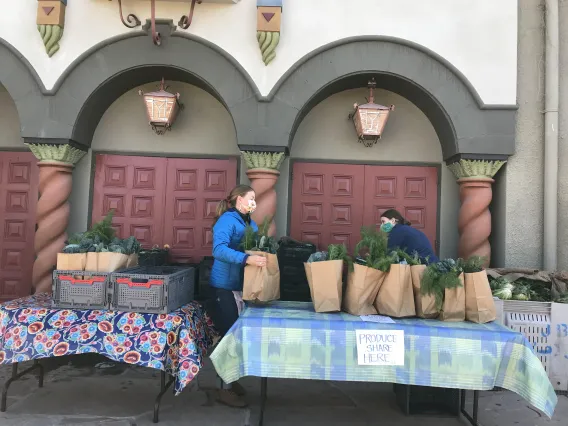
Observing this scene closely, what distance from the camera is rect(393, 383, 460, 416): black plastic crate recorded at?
4109 millimetres

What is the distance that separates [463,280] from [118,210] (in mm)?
4673

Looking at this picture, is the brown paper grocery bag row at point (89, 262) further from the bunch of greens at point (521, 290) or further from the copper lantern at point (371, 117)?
the bunch of greens at point (521, 290)

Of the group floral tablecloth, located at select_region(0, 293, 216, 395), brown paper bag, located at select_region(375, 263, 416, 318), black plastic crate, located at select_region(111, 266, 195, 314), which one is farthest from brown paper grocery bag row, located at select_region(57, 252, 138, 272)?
brown paper bag, located at select_region(375, 263, 416, 318)

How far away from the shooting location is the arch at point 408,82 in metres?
5.52

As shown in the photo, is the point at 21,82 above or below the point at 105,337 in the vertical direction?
above

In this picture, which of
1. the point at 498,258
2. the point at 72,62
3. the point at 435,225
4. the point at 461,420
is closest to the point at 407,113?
the point at 435,225

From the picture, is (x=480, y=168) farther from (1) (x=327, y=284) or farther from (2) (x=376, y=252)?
(1) (x=327, y=284)

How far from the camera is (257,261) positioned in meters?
3.56

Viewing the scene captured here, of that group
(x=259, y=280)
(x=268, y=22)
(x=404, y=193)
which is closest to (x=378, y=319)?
(x=259, y=280)

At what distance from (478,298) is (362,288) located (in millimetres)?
879

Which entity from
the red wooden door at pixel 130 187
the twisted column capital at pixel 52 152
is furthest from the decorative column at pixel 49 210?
the red wooden door at pixel 130 187

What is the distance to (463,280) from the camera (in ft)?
11.5

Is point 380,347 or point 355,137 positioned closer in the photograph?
point 380,347

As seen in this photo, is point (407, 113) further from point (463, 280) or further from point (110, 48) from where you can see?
point (110, 48)
